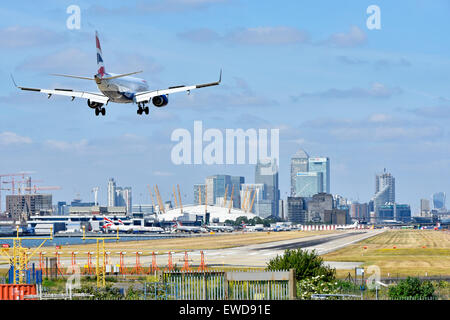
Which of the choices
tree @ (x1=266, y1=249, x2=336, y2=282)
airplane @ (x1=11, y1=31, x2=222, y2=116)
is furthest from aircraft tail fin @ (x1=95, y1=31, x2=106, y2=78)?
tree @ (x1=266, y1=249, x2=336, y2=282)

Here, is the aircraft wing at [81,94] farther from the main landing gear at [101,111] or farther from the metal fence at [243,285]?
the metal fence at [243,285]

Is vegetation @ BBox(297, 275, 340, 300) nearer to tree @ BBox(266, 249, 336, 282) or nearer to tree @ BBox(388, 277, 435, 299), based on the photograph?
tree @ BBox(388, 277, 435, 299)

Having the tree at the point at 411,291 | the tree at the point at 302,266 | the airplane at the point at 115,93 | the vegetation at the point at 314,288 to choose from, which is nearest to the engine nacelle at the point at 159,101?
the airplane at the point at 115,93

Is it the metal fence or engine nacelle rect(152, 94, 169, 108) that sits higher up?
engine nacelle rect(152, 94, 169, 108)

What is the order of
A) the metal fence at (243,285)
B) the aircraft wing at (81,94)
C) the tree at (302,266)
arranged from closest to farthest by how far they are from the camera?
1. the metal fence at (243,285)
2. the tree at (302,266)
3. the aircraft wing at (81,94)

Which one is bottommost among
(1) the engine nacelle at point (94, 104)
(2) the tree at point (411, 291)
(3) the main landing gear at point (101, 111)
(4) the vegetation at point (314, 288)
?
(2) the tree at point (411, 291)

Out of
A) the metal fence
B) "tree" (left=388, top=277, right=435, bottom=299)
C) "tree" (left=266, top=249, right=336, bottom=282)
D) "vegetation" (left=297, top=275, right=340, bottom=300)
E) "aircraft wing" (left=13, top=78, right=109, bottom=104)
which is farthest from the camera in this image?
"aircraft wing" (left=13, top=78, right=109, bottom=104)

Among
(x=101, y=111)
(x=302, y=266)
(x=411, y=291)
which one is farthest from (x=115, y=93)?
(x=411, y=291)

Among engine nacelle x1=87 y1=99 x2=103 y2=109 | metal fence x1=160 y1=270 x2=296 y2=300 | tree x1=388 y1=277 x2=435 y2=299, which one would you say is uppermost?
engine nacelle x1=87 y1=99 x2=103 y2=109
